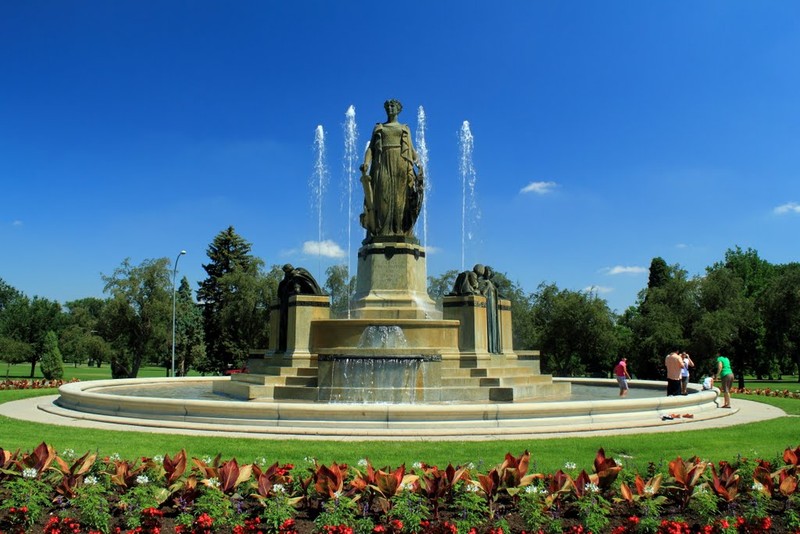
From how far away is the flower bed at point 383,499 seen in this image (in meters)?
5.96

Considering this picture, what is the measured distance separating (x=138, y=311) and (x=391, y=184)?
113 ft

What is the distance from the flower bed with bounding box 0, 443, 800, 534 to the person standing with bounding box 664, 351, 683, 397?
11.4 meters

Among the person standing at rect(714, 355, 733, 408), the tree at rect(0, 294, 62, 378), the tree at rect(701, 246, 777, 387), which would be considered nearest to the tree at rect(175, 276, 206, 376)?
the tree at rect(0, 294, 62, 378)

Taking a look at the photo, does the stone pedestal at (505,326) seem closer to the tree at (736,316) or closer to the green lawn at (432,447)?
the green lawn at (432,447)

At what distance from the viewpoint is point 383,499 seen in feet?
20.9

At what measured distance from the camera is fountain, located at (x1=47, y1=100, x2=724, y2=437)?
12.8 metres

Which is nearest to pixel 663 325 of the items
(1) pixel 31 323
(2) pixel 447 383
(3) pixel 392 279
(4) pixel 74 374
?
(3) pixel 392 279

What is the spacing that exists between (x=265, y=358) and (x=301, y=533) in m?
14.7

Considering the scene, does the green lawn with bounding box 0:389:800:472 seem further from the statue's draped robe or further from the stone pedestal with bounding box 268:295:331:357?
the statue's draped robe

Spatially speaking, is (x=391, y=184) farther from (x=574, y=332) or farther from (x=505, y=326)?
(x=574, y=332)

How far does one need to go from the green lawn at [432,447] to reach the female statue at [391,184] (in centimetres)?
1201

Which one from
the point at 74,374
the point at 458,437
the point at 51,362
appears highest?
the point at 51,362

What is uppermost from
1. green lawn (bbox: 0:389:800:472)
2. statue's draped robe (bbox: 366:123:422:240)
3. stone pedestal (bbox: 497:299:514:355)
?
statue's draped robe (bbox: 366:123:422:240)

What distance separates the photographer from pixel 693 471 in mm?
6754
